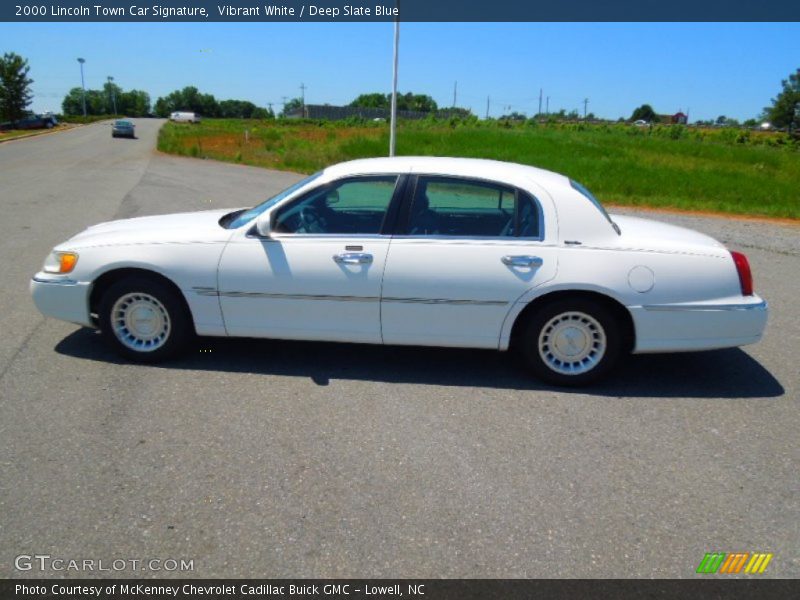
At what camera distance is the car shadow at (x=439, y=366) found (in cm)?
470

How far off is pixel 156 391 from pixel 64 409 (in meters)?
0.56

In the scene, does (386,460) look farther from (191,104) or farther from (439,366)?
(191,104)

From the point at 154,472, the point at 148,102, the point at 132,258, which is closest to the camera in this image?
the point at 154,472

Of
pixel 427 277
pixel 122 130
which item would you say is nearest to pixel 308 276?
pixel 427 277

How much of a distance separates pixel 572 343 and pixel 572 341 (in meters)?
0.01

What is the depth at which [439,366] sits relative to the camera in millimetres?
5016

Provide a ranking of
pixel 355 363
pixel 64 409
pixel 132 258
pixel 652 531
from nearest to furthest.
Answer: pixel 652 531
pixel 64 409
pixel 132 258
pixel 355 363

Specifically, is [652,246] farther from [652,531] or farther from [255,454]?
[255,454]

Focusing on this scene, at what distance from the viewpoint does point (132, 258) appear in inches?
184

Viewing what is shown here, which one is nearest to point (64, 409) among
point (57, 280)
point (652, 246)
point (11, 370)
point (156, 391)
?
point (156, 391)

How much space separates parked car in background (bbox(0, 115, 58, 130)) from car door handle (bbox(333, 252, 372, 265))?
6755cm

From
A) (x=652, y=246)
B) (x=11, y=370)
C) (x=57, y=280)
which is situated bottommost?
(x=11, y=370)

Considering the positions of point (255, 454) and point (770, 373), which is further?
point (770, 373)

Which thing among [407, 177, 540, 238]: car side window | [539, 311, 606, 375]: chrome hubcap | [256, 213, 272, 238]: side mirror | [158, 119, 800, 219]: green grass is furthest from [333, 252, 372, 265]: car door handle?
[158, 119, 800, 219]: green grass
